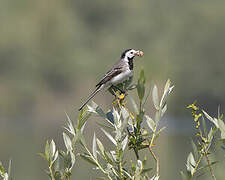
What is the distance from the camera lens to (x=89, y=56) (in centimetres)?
6353

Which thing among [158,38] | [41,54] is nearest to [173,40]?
[158,38]

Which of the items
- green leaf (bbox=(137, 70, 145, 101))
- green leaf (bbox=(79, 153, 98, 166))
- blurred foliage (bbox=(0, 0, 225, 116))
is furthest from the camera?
blurred foliage (bbox=(0, 0, 225, 116))

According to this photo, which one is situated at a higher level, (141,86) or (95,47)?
(95,47)

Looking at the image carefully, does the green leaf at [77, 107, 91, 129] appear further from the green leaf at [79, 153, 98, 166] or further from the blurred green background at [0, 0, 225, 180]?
the blurred green background at [0, 0, 225, 180]

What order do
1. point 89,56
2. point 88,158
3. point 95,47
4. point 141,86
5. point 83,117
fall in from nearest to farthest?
point 141,86 → point 88,158 → point 83,117 → point 89,56 → point 95,47

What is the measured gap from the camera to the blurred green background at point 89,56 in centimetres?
5541

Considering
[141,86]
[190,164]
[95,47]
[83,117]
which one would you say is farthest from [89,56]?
[141,86]

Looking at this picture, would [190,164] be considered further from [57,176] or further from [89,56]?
[89,56]

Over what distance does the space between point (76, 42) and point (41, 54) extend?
6.22 metres

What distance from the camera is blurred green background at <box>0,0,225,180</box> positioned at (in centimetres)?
5541

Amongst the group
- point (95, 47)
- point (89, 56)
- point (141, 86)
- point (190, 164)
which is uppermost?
point (95, 47)

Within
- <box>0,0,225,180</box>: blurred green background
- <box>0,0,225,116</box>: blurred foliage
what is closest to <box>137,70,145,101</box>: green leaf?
<box>0,0,225,180</box>: blurred green background

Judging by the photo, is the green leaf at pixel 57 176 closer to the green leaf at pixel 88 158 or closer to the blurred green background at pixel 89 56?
the green leaf at pixel 88 158

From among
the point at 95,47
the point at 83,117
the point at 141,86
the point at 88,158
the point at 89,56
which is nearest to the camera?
the point at 141,86
